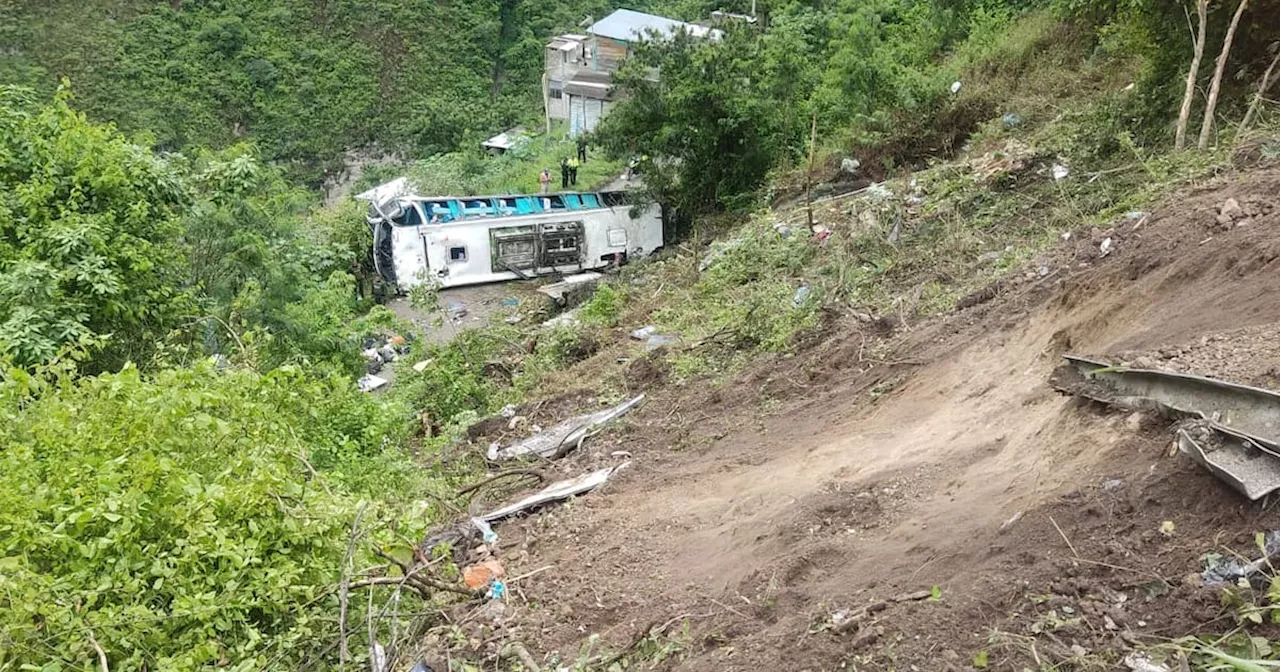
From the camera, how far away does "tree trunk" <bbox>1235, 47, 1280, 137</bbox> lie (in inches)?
251

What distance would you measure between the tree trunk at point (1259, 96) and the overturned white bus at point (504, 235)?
1115cm

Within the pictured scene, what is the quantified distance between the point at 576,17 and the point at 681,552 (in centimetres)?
4198

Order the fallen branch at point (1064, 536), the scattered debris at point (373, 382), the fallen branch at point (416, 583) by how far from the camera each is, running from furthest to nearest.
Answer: the scattered debris at point (373, 382), the fallen branch at point (416, 583), the fallen branch at point (1064, 536)

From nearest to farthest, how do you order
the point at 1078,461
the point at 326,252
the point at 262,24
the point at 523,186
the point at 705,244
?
the point at 1078,461 → the point at 326,252 → the point at 705,244 → the point at 523,186 → the point at 262,24

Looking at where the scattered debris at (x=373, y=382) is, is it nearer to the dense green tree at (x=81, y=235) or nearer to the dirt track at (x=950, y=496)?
the dense green tree at (x=81, y=235)

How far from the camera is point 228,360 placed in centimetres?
673

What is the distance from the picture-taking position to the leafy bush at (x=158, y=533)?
2828 mm

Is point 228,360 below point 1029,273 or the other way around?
below

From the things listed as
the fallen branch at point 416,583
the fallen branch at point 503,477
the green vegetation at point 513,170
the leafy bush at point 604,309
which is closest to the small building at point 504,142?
the green vegetation at point 513,170

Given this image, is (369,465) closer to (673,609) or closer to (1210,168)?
(673,609)

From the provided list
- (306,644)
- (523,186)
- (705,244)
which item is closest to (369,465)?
(306,644)

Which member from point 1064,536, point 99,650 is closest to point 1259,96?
point 1064,536

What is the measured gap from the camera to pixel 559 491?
492 cm

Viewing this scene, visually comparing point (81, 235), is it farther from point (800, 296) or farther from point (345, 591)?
point (800, 296)
